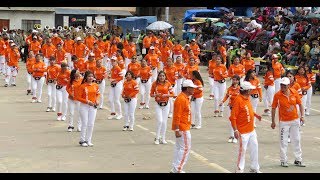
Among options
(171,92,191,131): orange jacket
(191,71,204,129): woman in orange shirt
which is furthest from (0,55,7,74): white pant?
(171,92,191,131): orange jacket

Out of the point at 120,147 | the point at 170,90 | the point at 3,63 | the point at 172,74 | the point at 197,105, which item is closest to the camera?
the point at 120,147

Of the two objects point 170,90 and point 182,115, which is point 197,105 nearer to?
point 170,90

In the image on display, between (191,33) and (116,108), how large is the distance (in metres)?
23.8

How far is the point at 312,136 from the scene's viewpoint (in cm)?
2058

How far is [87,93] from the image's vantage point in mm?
18391

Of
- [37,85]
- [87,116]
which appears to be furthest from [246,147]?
[37,85]

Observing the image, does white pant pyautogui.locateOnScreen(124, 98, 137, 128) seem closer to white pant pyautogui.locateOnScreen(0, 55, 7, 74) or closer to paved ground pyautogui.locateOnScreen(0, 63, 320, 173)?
paved ground pyautogui.locateOnScreen(0, 63, 320, 173)

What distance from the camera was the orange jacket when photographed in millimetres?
14570

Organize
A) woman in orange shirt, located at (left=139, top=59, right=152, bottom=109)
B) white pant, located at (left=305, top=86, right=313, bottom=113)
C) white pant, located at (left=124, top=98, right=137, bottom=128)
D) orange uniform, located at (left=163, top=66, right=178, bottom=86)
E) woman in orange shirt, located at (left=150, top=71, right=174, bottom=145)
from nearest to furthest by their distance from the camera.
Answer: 1. woman in orange shirt, located at (left=150, top=71, right=174, bottom=145)
2. white pant, located at (left=124, top=98, right=137, bottom=128)
3. orange uniform, located at (left=163, top=66, right=178, bottom=86)
4. white pant, located at (left=305, top=86, right=313, bottom=113)
5. woman in orange shirt, located at (left=139, top=59, right=152, bottom=109)

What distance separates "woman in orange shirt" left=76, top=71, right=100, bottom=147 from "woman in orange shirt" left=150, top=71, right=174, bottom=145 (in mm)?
1413

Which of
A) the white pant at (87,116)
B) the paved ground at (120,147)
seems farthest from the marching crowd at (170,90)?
the paved ground at (120,147)

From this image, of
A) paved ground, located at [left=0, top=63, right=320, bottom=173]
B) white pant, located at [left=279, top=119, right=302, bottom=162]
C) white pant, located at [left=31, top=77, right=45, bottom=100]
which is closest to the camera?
paved ground, located at [left=0, top=63, right=320, bottom=173]

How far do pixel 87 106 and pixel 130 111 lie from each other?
2495mm
